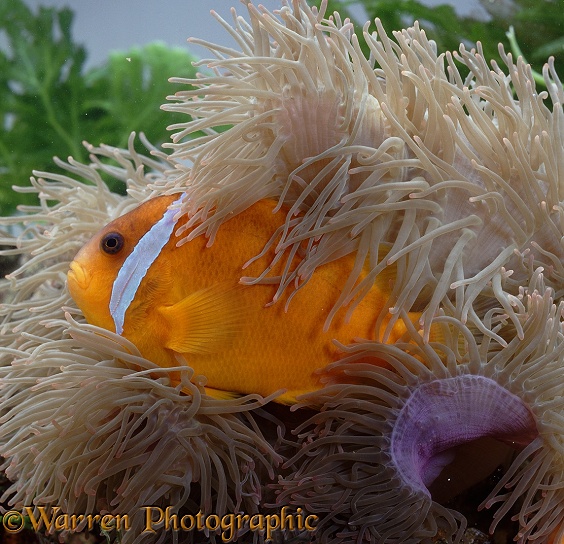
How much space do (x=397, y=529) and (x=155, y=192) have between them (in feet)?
2.96

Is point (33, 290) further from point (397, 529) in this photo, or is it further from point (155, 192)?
point (397, 529)

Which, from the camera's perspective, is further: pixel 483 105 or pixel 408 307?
pixel 483 105

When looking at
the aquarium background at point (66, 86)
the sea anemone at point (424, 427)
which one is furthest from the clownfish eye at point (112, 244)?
the aquarium background at point (66, 86)

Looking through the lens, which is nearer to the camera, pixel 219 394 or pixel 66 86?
pixel 219 394

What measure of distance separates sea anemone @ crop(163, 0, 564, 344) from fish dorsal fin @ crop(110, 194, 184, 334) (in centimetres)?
8

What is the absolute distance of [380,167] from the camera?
108 cm

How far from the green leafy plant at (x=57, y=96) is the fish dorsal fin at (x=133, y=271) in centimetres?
196

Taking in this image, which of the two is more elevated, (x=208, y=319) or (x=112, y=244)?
(x=112, y=244)

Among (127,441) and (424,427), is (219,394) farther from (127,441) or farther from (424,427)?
(424,427)

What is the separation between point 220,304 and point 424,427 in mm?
440

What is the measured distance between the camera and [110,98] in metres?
3.12

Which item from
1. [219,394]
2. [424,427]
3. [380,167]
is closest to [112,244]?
[219,394]

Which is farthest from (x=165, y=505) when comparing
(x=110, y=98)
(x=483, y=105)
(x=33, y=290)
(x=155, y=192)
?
(x=110, y=98)

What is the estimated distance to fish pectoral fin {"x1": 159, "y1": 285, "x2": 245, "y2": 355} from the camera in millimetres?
1098
